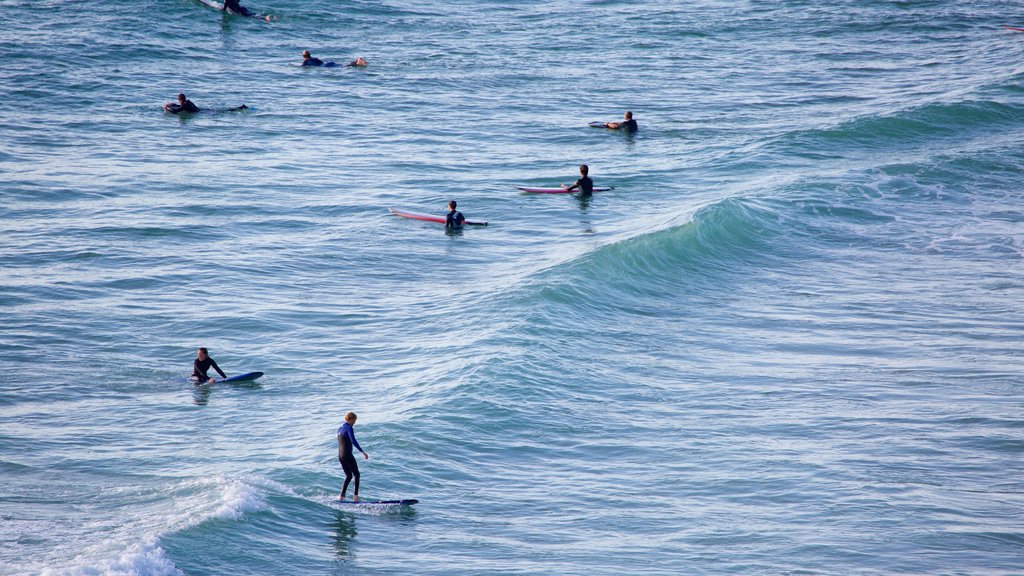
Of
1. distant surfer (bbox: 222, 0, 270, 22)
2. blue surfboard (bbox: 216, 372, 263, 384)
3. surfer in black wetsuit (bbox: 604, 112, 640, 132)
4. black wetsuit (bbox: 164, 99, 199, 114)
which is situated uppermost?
distant surfer (bbox: 222, 0, 270, 22)

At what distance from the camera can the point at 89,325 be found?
23.0 m

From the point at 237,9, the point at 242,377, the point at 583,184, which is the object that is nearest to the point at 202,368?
the point at 242,377

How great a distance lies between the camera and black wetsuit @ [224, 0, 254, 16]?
5375cm

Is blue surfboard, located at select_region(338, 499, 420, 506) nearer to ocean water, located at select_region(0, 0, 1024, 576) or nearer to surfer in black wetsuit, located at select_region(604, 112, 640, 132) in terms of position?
ocean water, located at select_region(0, 0, 1024, 576)

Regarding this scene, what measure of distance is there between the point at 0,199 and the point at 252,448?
17.5 m

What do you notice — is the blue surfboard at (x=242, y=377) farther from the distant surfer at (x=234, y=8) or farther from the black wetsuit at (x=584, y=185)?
the distant surfer at (x=234, y=8)

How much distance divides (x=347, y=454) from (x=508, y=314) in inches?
325

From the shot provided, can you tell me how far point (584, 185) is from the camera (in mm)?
32500

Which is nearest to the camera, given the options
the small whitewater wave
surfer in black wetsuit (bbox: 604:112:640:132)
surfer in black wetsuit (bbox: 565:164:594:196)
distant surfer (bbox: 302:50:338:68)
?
the small whitewater wave

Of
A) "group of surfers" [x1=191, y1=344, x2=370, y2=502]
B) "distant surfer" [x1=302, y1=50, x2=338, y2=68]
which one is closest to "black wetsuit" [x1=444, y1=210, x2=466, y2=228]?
"group of surfers" [x1=191, y1=344, x2=370, y2=502]

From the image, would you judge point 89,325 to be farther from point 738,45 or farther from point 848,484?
point 738,45

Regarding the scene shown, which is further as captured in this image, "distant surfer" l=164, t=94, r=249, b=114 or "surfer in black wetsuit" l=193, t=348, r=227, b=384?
"distant surfer" l=164, t=94, r=249, b=114

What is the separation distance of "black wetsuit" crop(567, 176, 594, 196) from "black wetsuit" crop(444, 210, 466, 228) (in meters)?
4.28

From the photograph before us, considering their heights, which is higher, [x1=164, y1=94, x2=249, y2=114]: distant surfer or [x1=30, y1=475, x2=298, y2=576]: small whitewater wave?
[x1=164, y1=94, x2=249, y2=114]: distant surfer
